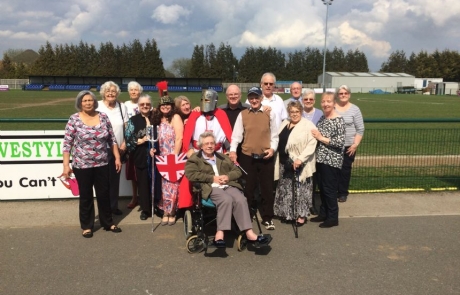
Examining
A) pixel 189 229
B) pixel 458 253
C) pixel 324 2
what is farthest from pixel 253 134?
pixel 324 2

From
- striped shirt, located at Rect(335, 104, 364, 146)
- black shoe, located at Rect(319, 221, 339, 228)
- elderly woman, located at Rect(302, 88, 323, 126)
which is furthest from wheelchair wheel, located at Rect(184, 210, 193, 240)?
striped shirt, located at Rect(335, 104, 364, 146)

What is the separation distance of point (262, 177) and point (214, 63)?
104790 mm

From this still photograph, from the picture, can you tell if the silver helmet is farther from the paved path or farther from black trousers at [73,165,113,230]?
the paved path

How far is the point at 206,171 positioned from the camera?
14.9ft

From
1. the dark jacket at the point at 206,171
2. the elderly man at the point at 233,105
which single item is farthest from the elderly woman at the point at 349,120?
the dark jacket at the point at 206,171

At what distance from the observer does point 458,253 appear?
13.8 ft

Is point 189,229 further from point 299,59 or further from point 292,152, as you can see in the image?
point 299,59

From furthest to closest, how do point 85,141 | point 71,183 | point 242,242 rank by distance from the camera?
1. point 71,183
2. point 85,141
3. point 242,242

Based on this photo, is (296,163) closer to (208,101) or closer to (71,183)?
(208,101)

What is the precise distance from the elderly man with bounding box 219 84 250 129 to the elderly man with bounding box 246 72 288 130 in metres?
0.47

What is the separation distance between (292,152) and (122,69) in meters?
105

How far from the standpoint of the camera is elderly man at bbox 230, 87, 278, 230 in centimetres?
488

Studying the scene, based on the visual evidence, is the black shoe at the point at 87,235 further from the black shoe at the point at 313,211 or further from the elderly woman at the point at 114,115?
the black shoe at the point at 313,211

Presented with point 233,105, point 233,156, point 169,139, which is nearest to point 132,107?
point 169,139
